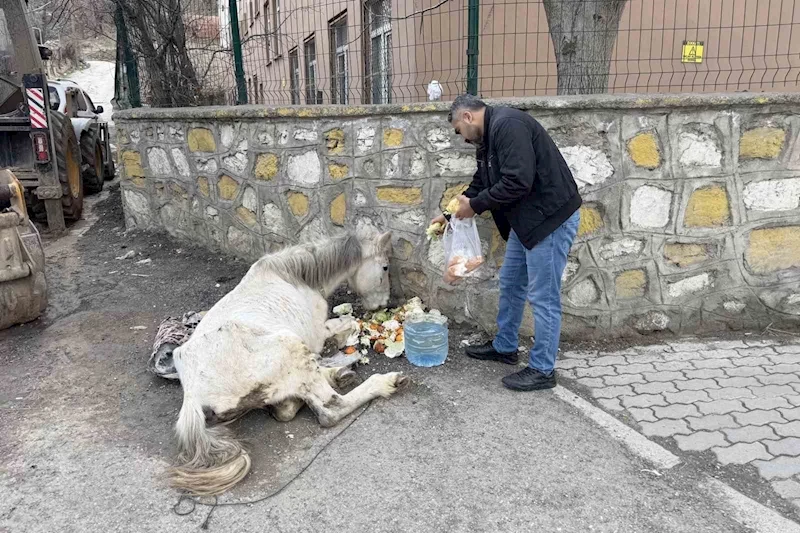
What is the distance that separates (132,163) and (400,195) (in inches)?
163

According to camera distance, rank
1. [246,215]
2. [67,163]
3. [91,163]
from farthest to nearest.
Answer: [91,163]
[67,163]
[246,215]

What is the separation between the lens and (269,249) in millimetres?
5410

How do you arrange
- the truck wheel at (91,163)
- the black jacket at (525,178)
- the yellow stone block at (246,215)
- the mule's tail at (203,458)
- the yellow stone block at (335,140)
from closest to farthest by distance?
the mule's tail at (203,458) < the black jacket at (525,178) < the yellow stone block at (335,140) < the yellow stone block at (246,215) < the truck wheel at (91,163)

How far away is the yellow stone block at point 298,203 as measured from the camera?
16.2 ft

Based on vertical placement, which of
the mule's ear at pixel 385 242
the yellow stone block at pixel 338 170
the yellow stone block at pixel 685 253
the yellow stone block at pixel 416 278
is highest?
the yellow stone block at pixel 338 170

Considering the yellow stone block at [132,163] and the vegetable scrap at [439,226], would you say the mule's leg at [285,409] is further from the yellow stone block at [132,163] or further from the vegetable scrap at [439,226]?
the yellow stone block at [132,163]

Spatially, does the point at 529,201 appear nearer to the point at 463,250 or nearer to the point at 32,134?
the point at 463,250

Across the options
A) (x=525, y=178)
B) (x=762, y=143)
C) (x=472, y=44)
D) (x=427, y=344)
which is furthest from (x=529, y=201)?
(x=762, y=143)

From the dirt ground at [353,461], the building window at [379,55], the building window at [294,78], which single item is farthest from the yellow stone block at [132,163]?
the dirt ground at [353,461]

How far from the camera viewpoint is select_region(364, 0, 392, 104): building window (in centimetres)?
593

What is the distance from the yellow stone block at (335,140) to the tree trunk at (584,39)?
1771 millimetres

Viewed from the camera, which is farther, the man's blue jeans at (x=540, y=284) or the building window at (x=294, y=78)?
the building window at (x=294, y=78)

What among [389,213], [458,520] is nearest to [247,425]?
[458,520]

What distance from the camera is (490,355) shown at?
3877 mm
